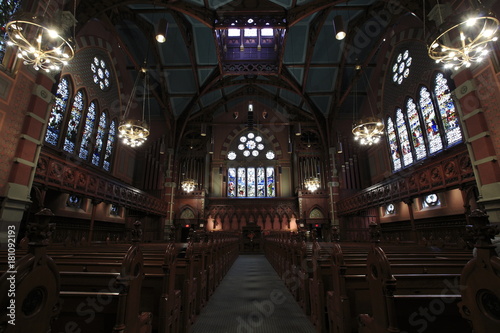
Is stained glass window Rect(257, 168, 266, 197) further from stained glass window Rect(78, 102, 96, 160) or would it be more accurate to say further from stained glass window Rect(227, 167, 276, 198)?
stained glass window Rect(78, 102, 96, 160)

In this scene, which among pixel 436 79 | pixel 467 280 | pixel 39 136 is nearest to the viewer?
pixel 467 280

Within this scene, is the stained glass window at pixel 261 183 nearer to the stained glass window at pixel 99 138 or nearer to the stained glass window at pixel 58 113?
the stained glass window at pixel 99 138

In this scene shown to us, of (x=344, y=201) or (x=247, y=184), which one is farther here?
(x=247, y=184)

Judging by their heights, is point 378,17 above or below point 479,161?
above

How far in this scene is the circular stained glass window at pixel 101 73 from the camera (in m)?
13.0

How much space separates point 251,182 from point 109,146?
38.9ft

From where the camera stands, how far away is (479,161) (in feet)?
22.3

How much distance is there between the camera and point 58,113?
1080 centimetres

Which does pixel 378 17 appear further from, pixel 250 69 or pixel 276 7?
pixel 250 69

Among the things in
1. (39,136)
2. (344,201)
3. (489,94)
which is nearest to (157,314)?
(39,136)

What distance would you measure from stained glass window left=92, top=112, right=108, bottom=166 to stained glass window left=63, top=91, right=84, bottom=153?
4.91ft

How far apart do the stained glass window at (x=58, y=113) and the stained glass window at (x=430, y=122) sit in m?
17.3

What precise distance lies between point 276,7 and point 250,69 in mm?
4203

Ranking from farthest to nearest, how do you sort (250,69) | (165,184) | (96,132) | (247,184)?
(247,184), (165,184), (250,69), (96,132)
